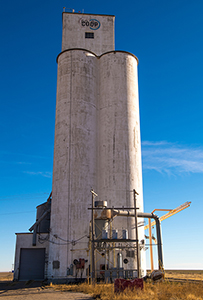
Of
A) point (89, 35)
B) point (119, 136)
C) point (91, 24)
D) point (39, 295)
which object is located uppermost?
point (91, 24)

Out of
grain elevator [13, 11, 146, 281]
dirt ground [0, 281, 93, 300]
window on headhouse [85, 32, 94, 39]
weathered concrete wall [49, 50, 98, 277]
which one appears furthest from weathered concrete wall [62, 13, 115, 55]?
dirt ground [0, 281, 93, 300]

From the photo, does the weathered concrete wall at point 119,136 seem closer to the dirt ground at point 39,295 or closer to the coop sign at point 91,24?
the coop sign at point 91,24

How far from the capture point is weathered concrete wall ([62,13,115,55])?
145ft

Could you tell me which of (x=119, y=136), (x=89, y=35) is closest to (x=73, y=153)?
(x=119, y=136)

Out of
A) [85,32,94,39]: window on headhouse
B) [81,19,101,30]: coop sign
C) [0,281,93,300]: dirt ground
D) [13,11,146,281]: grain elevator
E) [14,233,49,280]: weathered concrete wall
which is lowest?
[0,281,93,300]: dirt ground

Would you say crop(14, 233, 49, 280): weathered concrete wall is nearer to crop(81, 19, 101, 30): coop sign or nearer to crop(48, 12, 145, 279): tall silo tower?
crop(48, 12, 145, 279): tall silo tower

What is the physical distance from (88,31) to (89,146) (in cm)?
1915

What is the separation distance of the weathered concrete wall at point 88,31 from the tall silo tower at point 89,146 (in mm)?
3170

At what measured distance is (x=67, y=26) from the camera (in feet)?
148

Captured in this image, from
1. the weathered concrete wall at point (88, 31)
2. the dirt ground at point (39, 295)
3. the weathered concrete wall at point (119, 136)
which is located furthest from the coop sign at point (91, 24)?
the dirt ground at point (39, 295)

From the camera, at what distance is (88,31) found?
45156 mm

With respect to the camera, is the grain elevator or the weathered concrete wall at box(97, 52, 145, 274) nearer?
the grain elevator

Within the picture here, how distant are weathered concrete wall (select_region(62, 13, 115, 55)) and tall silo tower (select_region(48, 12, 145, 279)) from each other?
125 inches

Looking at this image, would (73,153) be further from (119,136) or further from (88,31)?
(88,31)
